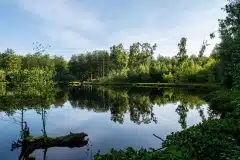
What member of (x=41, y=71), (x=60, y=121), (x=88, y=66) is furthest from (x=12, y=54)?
(x=41, y=71)

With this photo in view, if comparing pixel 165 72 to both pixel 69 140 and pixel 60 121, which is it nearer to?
pixel 60 121

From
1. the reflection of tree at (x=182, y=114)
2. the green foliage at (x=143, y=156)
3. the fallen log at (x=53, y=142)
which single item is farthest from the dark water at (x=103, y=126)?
the green foliage at (x=143, y=156)

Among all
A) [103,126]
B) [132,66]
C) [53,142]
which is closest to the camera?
[53,142]

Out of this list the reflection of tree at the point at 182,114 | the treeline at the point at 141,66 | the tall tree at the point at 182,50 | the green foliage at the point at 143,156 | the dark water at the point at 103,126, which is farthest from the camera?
the tall tree at the point at 182,50

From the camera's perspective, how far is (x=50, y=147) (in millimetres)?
24094

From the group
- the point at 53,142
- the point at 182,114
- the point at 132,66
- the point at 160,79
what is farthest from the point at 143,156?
the point at 132,66

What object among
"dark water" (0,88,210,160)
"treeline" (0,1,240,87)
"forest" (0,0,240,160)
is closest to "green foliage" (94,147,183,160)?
"forest" (0,0,240,160)

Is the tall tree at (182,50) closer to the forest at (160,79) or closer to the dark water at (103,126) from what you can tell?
the forest at (160,79)

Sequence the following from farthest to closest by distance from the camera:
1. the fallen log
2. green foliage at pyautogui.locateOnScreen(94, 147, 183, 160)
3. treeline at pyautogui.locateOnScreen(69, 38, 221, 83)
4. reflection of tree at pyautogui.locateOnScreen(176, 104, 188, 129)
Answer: treeline at pyautogui.locateOnScreen(69, 38, 221, 83)
reflection of tree at pyautogui.locateOnScreen(176, 104, 188, 129)
the fallen log
green foliage at pyautogui.locateOnScreen(94, 147, 183, 160)

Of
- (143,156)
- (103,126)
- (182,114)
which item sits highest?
(143,156)

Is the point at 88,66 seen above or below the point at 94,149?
above

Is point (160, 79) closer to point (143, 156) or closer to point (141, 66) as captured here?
point (141, 66)

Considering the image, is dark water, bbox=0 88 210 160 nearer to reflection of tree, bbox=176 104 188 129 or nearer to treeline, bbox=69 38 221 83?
reflection of tree, bbox=176 104 188 129

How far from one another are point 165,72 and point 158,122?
8219 centimetres
